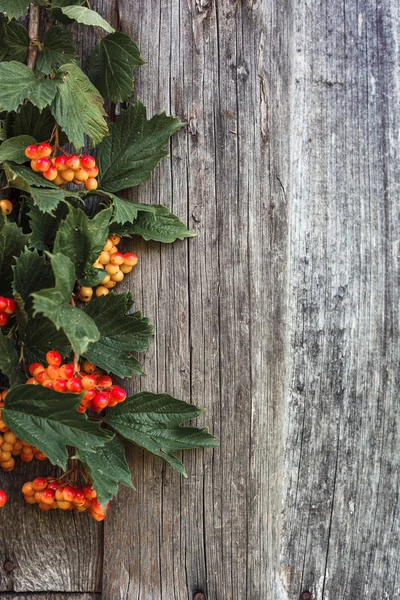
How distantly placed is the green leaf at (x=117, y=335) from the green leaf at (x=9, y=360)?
18 cm

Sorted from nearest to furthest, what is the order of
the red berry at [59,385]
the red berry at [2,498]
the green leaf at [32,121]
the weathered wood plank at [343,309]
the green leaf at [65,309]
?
1. the green leaf at [65,309]
2. the red berry at [59,385]
3. the red berry at [2,498]
4. the green leaf at [32,121]
5. the weathered wood plank at [343,309]

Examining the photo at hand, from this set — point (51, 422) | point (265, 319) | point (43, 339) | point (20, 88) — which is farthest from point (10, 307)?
point (265, 319)

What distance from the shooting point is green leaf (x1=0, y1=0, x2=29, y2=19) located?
1.83 metres

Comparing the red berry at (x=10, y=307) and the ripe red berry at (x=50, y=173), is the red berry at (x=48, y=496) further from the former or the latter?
the ripe red berry at (x=50, y=173)

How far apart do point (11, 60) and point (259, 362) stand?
108 centimetres

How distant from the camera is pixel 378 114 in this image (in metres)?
2.12

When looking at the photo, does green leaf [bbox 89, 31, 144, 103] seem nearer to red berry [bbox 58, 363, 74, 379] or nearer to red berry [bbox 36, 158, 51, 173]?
red berry [bbox 36, 158, 51, 173]

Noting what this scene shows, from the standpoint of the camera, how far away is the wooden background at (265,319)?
75.3 inches

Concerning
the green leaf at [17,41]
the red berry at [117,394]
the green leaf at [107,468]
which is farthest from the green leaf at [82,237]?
the green leaf at [17,41]

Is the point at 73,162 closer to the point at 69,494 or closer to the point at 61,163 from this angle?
the point at 61,163

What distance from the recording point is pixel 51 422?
1629mm

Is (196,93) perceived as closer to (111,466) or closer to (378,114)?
(378,114)

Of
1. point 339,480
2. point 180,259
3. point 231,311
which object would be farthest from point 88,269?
point 339,480

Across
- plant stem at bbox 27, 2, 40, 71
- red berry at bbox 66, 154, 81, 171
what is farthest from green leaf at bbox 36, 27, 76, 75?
red berry at bbox 66, 154, 81, 171
